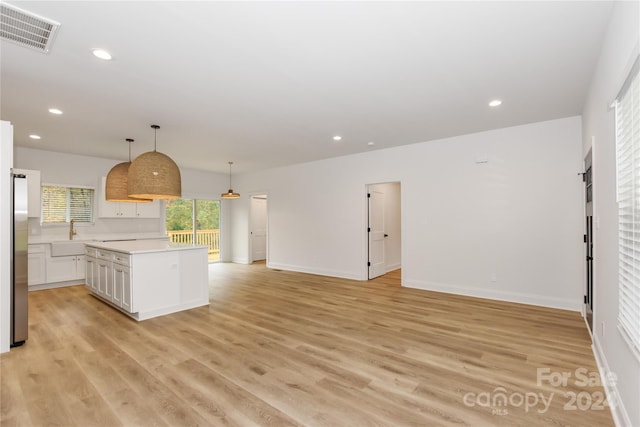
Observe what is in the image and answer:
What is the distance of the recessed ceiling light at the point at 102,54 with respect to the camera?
8.24 ft

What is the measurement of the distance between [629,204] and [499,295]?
3422 millimetres

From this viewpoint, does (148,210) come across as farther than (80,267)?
Yes

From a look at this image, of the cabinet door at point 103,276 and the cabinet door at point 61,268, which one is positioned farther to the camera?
the cabinet door at point 61,268

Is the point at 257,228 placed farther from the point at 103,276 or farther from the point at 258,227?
the point at 103,276

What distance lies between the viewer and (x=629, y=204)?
1770 millimetres

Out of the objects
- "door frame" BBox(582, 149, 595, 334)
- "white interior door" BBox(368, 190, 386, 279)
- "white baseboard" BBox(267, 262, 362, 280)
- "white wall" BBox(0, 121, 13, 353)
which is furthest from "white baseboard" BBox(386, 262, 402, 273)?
"white wall" BBox(0, 121, 13, 353)

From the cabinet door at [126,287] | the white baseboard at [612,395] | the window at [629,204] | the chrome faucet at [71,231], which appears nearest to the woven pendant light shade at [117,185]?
the cabinet door at [126,287]

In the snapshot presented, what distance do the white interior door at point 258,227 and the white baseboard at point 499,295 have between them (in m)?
5.17

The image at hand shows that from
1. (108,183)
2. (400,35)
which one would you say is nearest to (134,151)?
(108,183)

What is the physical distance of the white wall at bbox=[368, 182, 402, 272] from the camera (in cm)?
723

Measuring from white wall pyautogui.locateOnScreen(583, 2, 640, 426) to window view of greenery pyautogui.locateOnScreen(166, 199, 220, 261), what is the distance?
312 inches

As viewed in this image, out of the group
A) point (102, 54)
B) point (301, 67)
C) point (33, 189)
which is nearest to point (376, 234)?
point (301, 67)

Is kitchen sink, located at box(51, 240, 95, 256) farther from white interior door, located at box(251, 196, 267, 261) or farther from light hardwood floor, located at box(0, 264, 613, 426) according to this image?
white interior door, located at box(251, 196, 267, 261)

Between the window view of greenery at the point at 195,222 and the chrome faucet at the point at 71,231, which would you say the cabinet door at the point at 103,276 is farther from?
the window view of greenery at the point at 195,222
